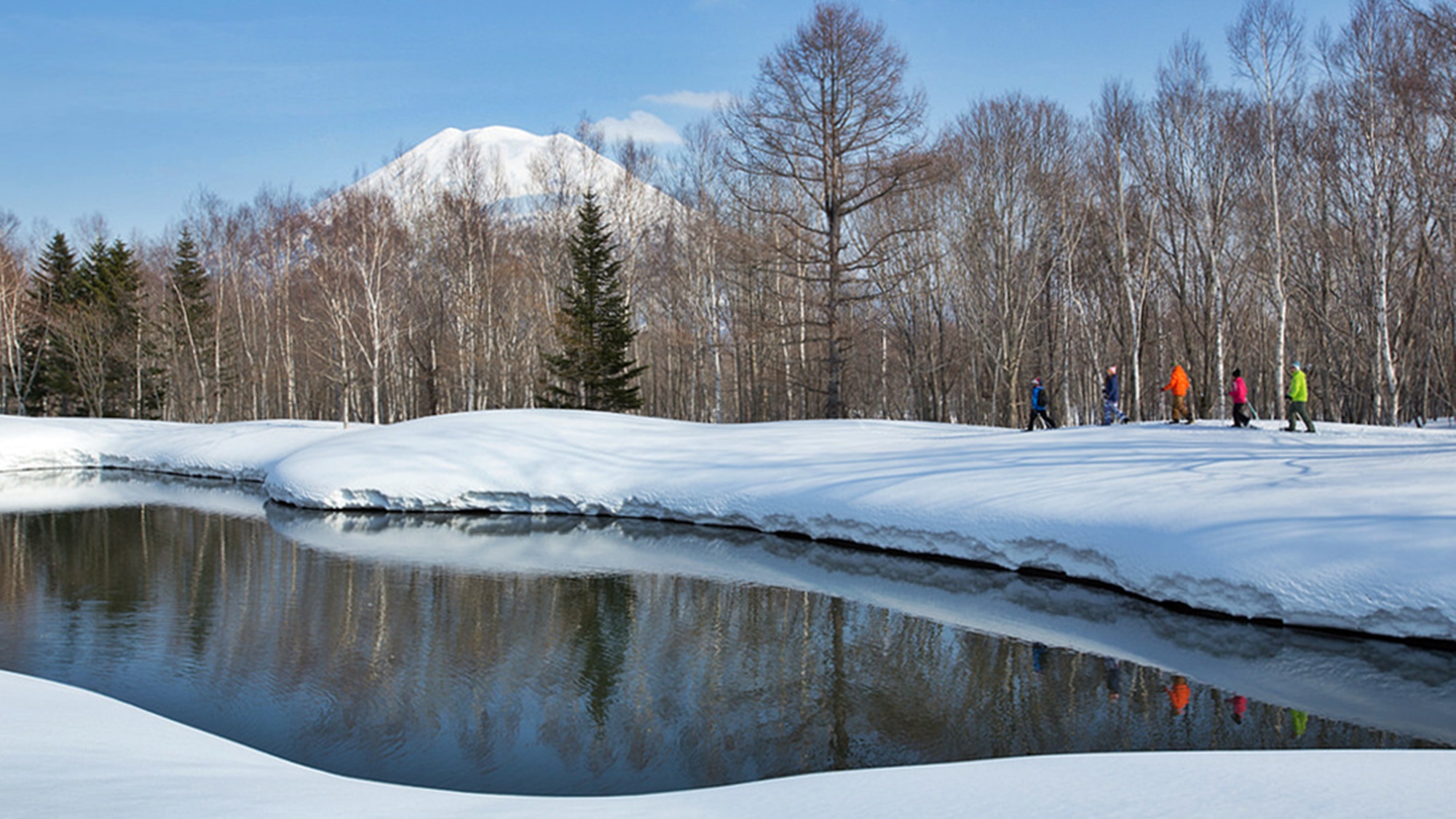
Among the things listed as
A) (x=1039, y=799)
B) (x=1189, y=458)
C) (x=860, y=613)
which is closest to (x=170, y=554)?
(x=860, y=613)

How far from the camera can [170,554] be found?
15367mm

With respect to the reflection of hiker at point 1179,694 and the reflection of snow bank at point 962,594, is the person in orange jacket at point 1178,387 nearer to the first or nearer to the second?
the reflection of snow bank at point 962,594

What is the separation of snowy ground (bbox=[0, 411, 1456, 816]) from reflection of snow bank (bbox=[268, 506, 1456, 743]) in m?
0.51

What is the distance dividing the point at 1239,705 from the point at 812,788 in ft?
16.0

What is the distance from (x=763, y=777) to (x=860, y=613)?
203 inches

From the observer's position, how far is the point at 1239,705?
755 cm

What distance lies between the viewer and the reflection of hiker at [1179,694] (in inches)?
296

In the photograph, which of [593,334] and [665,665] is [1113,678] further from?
[593,334]

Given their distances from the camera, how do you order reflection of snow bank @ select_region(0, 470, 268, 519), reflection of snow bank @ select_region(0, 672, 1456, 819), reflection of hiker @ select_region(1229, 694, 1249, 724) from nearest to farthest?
1. reflection of snow bank @ select_region(0, 672, 1456, 819)
2. reflection of hiker @ select_region(1229, 694, 1249, 724)
3. reflection of snow bank @ select_region(0, 470, 268, 519)

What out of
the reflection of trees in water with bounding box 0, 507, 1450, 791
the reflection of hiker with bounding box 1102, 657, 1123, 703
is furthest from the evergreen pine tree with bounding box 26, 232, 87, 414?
the reflection of hiker with bounding box 1102, 657, 1123, 703

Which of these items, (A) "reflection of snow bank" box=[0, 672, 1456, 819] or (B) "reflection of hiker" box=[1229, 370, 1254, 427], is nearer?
(A) "reflection of snow bank" box=[0, 672, 1456, 819]

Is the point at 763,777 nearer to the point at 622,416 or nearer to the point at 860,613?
the point at 860,613

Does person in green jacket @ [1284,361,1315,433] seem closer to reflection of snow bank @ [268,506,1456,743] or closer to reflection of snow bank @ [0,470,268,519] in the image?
reflection of snow bank @ [268,506,1456,743]

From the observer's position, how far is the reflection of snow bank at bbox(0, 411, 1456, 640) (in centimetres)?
1015
